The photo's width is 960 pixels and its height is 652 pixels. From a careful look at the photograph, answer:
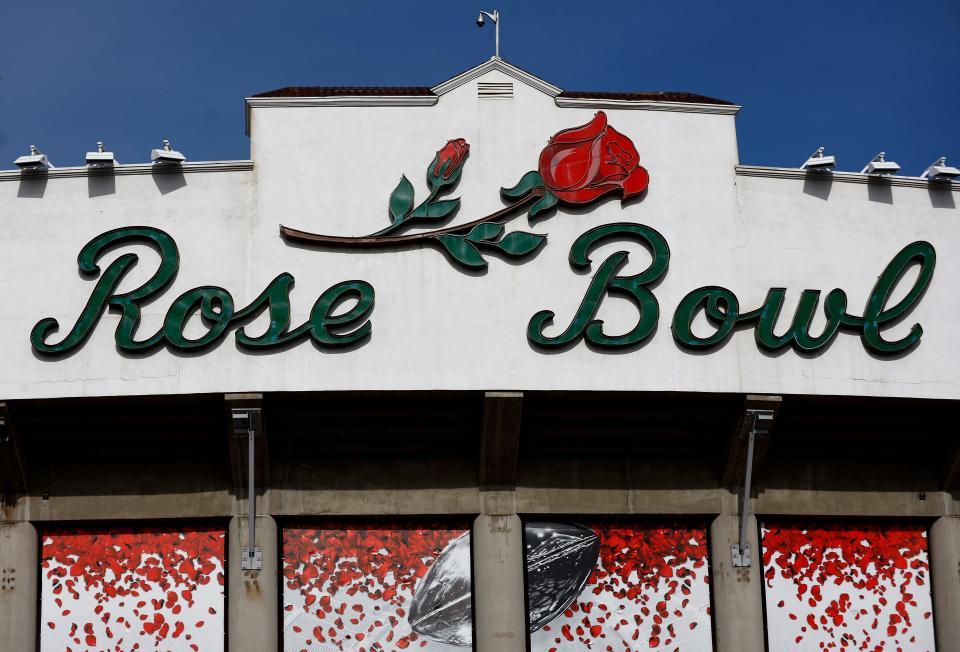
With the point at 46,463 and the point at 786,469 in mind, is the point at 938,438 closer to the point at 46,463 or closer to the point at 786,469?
the point at 786,469

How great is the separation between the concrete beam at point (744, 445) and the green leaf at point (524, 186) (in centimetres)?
639

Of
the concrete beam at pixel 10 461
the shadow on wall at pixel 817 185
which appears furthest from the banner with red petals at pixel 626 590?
the concrete beam at pixel 10 461

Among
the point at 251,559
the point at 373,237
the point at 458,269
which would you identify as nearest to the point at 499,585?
the point at 251,559

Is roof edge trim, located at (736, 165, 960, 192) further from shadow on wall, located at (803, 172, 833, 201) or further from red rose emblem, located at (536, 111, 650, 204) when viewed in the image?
red rose emblem, located at (536, 111, 650, 204)

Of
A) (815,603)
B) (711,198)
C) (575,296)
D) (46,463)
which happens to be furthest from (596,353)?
(46,463)

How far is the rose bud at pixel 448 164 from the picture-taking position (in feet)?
118

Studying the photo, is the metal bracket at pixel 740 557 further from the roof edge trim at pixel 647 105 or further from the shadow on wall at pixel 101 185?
the shadow on wall at pixel 101 185

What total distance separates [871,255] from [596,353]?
664cm

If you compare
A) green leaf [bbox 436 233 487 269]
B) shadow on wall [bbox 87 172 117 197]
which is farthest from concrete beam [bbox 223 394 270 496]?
shadow on wall [bbox 87 172 117 197]

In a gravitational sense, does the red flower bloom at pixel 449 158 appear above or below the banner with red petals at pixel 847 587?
above

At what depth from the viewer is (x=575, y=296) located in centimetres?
3566

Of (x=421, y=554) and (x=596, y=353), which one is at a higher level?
(x=596, y=353)

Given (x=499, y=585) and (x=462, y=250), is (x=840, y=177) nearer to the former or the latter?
(x=462, y=250)

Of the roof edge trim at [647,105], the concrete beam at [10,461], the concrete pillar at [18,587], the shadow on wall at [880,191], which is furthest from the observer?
the shadow on wall at [880,191]
